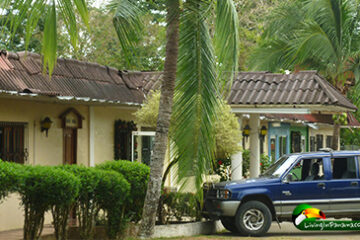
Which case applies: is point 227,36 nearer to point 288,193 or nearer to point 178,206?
point 178,206

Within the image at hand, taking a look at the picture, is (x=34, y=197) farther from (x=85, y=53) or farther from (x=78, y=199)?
(x=85, y=53)

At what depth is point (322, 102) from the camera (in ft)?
54.1

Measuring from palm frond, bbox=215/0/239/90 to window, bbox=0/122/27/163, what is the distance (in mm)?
5592

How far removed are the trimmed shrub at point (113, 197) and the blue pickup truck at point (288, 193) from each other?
2.90m

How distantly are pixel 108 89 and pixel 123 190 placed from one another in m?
4.59

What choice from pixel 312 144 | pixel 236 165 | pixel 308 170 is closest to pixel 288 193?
pixel 308 170

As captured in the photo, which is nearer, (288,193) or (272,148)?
(288,193)

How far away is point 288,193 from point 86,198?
512cm

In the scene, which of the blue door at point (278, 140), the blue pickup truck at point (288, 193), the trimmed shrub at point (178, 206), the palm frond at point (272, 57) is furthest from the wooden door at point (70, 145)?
the blue door at point (278, 140)

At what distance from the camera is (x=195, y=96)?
11602mm

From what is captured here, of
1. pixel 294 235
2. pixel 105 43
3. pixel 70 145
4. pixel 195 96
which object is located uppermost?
pixel 105 43

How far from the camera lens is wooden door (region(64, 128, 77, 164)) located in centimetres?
1572

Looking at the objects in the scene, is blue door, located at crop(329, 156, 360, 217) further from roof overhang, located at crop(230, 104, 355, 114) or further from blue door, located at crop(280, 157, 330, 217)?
roof overhang, located at crop(230, 104, 355, 114)

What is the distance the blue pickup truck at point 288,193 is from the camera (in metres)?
14.4
